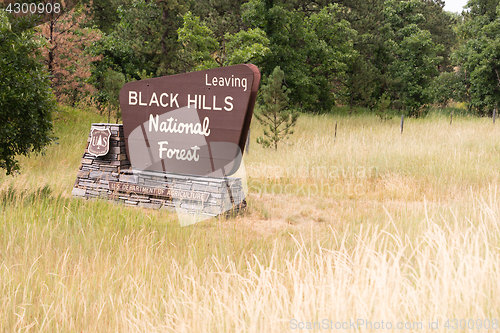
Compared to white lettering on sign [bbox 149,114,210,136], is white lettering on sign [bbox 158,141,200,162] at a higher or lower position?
lower

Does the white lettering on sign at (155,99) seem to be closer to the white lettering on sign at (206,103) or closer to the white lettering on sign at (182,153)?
the white lettering on sign at (206,103)

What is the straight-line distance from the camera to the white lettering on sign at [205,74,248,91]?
5273mm

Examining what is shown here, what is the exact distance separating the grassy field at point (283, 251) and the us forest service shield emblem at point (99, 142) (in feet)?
2.91

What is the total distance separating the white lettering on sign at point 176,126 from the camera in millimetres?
5562

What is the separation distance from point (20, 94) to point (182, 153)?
2.23 m

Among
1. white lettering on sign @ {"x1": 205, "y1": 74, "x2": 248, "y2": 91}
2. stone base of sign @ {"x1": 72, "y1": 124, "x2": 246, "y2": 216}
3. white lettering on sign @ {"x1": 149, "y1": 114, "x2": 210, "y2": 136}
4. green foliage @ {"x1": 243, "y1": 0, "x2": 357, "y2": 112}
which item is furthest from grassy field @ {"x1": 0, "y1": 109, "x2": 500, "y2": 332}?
green foliage @ {"x1": 243, "y1": 0, "x2": 357, "y2": 112}

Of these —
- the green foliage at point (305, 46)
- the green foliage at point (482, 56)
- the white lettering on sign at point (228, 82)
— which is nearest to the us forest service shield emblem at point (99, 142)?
→ the white lettering on sign at point (228, 82)

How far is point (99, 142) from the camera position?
19.9ft

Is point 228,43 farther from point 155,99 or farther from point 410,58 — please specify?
point 410,58

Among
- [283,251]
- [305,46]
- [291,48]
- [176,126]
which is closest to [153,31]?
[291,48]

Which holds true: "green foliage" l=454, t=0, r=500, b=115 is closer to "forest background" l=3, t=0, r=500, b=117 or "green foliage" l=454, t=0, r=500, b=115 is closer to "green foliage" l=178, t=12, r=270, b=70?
"forest background" l=3, t=0, r=500, b=117

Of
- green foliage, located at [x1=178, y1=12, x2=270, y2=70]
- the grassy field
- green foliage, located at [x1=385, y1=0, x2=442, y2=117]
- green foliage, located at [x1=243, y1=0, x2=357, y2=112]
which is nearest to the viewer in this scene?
the grassy field

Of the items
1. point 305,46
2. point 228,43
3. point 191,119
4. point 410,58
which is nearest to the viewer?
point 191,119

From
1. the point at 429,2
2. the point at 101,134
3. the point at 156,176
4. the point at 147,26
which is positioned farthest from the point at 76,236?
the point at 429,2
